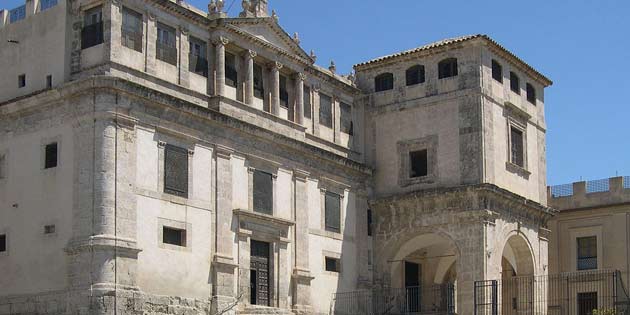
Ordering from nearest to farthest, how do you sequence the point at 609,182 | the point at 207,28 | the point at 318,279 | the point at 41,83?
the point at 41,83
the point at 207,28
the point at 318,279
the point at 609,182

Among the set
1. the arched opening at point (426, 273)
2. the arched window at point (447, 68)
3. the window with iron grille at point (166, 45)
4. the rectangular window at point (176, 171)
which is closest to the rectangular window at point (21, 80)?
the window with iron grille at point (166, 45)

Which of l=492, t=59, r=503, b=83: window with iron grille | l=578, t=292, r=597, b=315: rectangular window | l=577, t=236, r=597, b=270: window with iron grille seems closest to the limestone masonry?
l=492, t=59, r=503, b=83: window with iron grille

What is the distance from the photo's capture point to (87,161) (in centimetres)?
3191

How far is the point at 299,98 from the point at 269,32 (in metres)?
2.85

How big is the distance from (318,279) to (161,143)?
9287mm

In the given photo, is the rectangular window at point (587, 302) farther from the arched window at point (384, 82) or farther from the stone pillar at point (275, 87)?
the stone pillar at point (275, 87)

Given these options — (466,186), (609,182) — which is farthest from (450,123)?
(609,182)

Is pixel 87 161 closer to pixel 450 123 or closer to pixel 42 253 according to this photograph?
pixel 42 253

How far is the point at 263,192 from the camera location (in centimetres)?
3756

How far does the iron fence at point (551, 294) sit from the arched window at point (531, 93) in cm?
781

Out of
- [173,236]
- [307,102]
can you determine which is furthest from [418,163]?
[173,236]

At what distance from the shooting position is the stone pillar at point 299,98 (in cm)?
4028

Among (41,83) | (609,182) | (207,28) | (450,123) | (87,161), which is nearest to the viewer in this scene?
(87,161)

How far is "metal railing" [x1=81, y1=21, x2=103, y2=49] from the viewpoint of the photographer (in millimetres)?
33156
